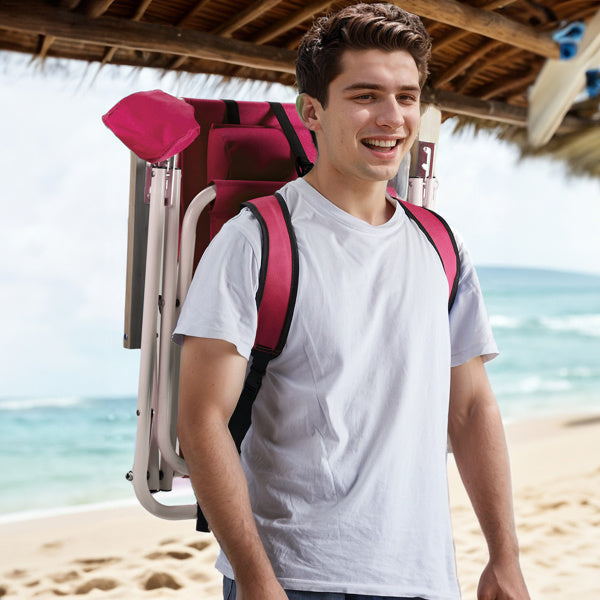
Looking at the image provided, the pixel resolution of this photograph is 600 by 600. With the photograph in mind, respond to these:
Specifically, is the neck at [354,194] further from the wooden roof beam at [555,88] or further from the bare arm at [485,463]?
the wooden roof beam at [555,88]

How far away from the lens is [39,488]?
7.94 meters

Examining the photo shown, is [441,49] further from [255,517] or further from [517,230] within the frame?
[517,230]

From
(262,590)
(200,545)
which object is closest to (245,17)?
(200,545)

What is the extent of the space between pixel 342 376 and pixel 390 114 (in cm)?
36

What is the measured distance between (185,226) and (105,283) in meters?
17.0

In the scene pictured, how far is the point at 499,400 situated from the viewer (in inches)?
564

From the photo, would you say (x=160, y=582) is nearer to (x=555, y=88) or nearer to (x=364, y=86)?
(x=364, y=86)

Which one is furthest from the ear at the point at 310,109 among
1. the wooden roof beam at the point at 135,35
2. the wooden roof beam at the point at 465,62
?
the wooden roof beam at the point at 465,62

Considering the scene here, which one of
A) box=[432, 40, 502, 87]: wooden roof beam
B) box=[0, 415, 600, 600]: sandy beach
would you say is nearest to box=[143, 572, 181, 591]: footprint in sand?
box=[0, 415, 600, 600]: sandy beach

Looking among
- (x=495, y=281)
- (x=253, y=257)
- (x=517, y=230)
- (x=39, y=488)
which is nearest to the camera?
(x=253, y=257)

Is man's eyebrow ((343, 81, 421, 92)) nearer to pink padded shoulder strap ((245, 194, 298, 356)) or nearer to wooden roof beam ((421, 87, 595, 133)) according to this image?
pink padded shoulder strap ((245, 194, 298, 356))

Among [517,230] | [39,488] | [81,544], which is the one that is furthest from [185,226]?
[517,230]

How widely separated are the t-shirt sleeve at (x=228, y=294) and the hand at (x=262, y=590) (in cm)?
27

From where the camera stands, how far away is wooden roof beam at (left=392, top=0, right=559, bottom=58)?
10.5ft
